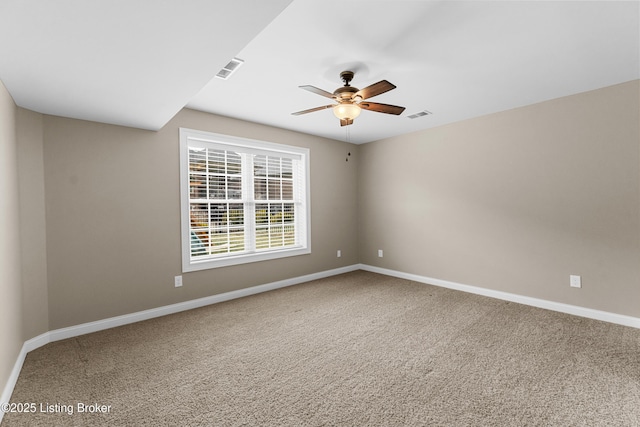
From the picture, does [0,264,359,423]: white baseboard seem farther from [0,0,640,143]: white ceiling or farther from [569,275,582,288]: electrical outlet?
[569,275,582,288]: electrical outlet

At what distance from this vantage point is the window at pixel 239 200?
148 inches

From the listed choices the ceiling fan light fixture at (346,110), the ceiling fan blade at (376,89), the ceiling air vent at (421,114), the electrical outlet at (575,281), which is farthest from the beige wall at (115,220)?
the electrical outlet at (575,281)

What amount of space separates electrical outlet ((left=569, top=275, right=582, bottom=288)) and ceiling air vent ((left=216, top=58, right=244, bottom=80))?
420cm

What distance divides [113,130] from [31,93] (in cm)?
82

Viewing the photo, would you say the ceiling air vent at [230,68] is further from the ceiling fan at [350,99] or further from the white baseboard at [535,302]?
the white baseboard at [535,302]

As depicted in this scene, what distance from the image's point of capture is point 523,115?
3.70 meters

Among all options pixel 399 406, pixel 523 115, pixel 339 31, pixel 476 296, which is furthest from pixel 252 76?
pixel 476 296

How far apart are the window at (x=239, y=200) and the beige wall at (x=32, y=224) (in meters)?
1.27

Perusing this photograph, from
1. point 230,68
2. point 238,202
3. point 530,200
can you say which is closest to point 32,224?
point 238,202

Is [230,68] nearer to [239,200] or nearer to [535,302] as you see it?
[239,200]

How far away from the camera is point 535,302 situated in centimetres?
365

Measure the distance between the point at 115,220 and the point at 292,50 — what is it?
101 inches

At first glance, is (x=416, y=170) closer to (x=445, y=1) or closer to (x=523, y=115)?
(x=523, y=115)

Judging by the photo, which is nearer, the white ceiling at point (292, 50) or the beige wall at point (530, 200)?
the white ceiling at point (292, 50)
